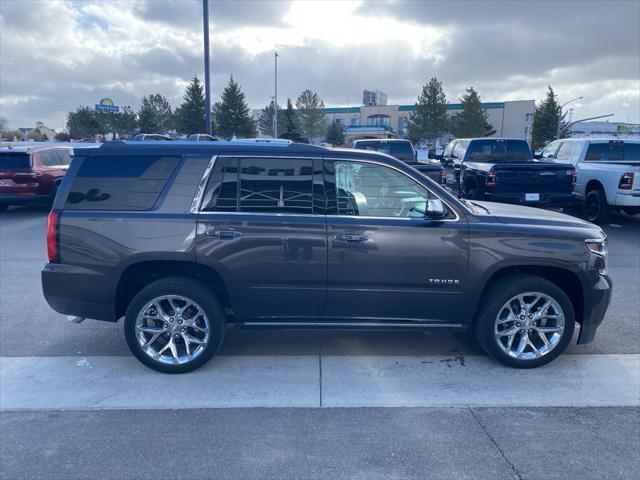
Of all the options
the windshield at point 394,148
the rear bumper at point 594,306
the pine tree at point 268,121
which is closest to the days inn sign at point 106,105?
the pine tree at point 268,121

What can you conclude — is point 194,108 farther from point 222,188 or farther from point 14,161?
point 222,188

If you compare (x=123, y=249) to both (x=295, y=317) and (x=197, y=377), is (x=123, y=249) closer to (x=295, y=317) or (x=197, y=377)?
(x=197, y=377)

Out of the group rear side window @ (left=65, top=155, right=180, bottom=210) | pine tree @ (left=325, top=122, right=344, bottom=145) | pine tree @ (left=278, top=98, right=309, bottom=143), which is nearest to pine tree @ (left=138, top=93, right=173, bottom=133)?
pine tree @ (left=278, top=98, right=309, bottom=143)

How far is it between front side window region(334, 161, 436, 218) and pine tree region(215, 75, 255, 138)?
39.7 metres

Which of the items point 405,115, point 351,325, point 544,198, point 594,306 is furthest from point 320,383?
point 405,115

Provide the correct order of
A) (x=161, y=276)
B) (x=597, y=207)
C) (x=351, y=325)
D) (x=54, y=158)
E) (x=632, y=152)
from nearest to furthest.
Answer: (x=351, y=325) → (x=161, y=276) → (x=597, y=207) → (x=632, y=152) → (x=54, y=158)

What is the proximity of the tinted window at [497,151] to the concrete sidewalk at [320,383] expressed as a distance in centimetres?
980

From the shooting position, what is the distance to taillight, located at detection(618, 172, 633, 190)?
11.0 meters

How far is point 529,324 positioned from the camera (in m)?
4.57

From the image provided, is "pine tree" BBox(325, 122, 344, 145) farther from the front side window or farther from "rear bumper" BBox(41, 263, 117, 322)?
"rear bumper" BBox(41, 263, 117, 322)

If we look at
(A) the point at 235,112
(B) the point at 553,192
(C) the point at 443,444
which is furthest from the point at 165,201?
(A) the point at 235,112

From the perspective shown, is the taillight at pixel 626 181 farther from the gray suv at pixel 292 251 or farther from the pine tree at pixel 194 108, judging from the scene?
the pine tree at pixel 194 108

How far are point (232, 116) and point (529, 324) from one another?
41281 mm

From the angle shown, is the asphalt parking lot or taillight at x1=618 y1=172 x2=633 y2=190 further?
taillight at x1=618 y1=172 x2=633 y2=190
